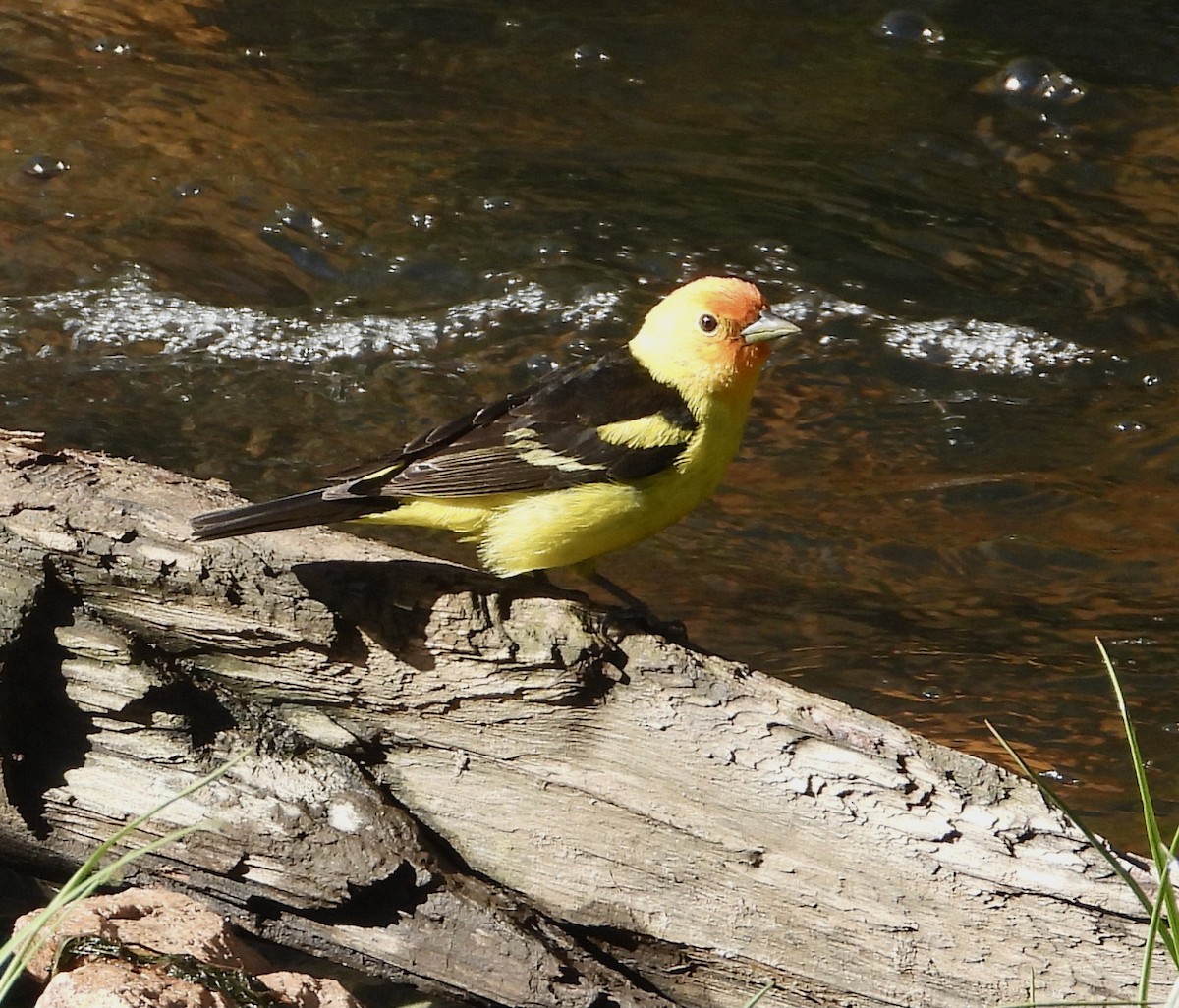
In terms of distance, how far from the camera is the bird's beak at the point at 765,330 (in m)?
4.27

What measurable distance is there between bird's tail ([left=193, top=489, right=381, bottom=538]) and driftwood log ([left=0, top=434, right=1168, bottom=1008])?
10 centimetres

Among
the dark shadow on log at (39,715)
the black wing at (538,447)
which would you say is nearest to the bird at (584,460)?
the black wing at (538,447)

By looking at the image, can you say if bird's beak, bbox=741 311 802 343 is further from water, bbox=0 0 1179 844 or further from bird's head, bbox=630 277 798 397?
water, bbox=0 0 1179 844

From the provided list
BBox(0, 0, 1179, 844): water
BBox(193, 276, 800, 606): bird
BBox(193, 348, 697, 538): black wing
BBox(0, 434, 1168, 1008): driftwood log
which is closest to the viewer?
BBox(0, 434, 1168, 1008): driftwood log

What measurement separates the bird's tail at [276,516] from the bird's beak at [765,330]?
1213mm

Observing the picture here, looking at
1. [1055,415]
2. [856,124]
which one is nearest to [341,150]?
[856,124]

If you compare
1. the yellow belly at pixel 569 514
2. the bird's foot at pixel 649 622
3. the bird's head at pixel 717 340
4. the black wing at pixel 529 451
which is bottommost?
the bird's foot at pixel 649 622

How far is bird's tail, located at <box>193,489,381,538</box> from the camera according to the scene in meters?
3.45

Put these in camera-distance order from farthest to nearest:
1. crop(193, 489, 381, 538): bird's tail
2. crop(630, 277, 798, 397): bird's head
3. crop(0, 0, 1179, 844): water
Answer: crop(0, 0, 1179, 844): water, crop(630, 277, 798, 397): bird's head, crop(193, 489, 381, 538): bird's tail

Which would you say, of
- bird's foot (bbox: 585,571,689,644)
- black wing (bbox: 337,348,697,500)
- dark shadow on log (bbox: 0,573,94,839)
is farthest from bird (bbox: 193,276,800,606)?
dark shadow on log (bbox: 0,573,94,839)

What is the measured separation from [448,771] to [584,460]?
0.91 m

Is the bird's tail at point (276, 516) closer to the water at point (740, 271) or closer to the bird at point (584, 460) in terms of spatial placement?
the bird at point (584, 460)

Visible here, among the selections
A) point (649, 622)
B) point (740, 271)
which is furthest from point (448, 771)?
point (740, 271)

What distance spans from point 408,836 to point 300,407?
3.41m
